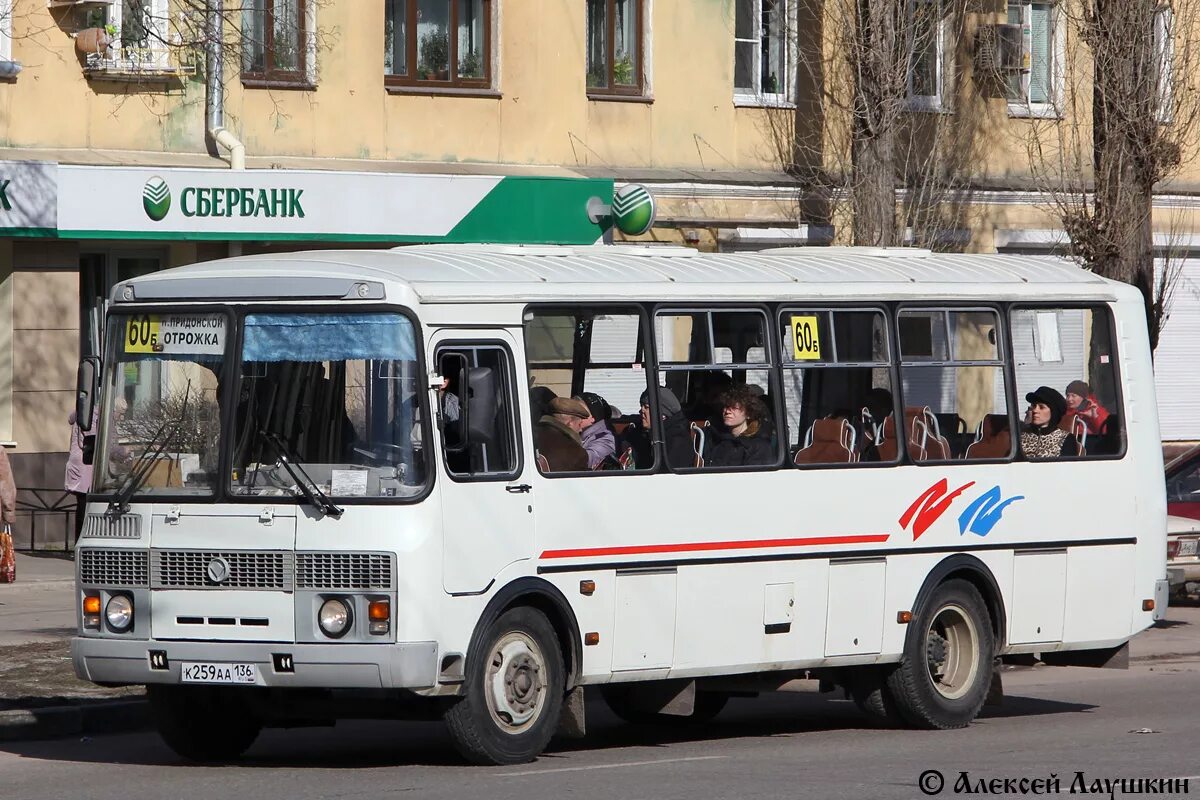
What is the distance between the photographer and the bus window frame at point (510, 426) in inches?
431

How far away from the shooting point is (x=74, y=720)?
1305cm

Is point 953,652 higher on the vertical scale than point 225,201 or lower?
lower

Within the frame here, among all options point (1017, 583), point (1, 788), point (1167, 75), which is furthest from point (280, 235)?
point (1, 788)

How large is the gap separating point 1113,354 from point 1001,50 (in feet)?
47.6

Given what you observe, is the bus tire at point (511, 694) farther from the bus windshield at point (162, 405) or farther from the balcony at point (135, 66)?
the balcony at point (135, 66)

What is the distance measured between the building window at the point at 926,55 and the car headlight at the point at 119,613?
55.2 ft

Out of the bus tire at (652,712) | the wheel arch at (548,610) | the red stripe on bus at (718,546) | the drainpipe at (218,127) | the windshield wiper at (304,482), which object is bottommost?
the bus tire at (652,712)

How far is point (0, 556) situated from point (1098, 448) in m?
9.30

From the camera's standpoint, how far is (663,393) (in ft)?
40.3

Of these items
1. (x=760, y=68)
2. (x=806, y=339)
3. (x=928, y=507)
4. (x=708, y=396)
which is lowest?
(x=928, y=507)

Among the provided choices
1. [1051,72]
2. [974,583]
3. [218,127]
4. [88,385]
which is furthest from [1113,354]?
[1051,72]

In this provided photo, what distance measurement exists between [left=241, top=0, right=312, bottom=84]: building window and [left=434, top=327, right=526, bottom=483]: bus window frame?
1243cm

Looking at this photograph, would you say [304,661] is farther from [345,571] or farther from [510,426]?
[510,426]

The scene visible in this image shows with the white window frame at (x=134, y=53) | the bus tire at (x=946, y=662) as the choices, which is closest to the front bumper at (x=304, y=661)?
the bus tire at (x=946, y=662)
